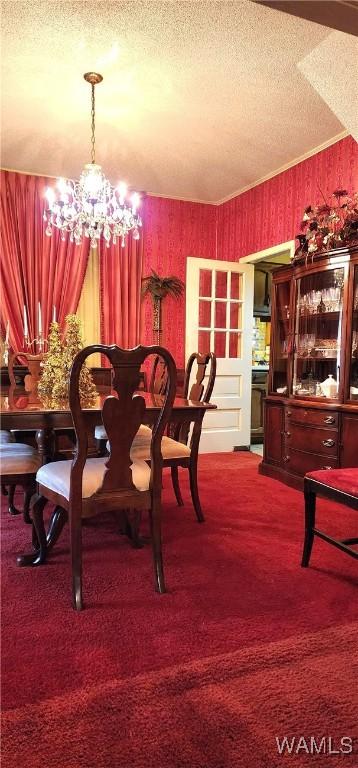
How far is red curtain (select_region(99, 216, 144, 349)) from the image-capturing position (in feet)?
15.6

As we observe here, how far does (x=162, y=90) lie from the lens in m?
2.99

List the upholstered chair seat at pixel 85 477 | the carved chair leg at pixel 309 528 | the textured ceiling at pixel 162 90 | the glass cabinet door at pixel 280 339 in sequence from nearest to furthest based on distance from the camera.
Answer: the upholstered chair seat at pixel 85 477
the carved chair leg at pixel 309 528
the textured ceiling at pixel 162 90
the glass cabinet door at pixel 280 339

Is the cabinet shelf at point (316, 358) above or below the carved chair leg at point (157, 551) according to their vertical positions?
above

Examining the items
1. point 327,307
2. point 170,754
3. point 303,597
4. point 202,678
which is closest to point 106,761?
point 170,754

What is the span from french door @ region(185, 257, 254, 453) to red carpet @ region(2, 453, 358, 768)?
Answer: 2426 millimetres

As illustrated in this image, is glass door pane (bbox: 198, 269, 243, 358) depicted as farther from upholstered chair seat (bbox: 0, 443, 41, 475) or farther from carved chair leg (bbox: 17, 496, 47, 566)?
carved chair leg (bbox: 17, 496, 47, 566)

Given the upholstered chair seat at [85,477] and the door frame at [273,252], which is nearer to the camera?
the upholstered chair seat at [85,477]

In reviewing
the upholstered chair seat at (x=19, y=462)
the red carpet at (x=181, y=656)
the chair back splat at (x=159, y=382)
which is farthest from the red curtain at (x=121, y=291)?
the red carpet at (x=181, y=656)

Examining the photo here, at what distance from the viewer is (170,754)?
1.06 m

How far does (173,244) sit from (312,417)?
109 inches

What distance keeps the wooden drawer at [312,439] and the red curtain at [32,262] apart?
2.53m

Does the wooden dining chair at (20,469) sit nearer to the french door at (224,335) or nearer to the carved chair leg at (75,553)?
the carved chair leg at (75,553)

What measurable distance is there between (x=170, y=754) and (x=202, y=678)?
0.26 m

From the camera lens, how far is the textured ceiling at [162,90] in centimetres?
237
